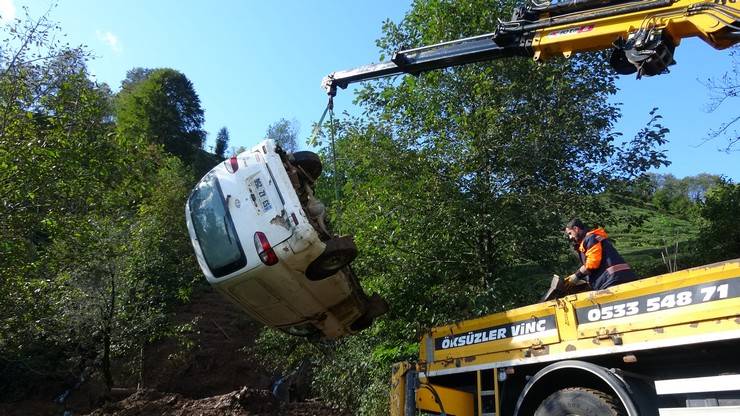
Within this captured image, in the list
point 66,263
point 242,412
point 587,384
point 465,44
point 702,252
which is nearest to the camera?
point 587,384

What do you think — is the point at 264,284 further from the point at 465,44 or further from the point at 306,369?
the point at 306,369

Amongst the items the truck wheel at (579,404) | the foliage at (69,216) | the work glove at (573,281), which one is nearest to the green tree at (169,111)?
the foliage at (69,216)

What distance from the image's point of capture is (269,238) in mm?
5957

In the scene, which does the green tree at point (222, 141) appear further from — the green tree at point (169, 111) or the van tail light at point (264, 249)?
the van tail light at point (264, 249)

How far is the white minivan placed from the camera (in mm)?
5965

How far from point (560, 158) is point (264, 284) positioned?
6146mm

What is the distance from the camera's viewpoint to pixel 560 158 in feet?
34.1

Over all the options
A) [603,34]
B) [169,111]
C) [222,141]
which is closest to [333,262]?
[603,34]

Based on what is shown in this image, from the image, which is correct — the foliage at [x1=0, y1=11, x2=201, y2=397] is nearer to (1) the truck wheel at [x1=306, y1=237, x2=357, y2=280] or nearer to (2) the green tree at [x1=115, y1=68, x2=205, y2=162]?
(1) the truck wheel at [x1=306, y1=237, x2=357, y2=280]

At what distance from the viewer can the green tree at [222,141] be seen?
68.7m

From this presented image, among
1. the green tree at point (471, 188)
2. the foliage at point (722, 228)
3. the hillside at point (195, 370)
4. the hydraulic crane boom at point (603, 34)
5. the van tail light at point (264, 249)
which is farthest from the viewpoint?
the hillside at point (195, 370)

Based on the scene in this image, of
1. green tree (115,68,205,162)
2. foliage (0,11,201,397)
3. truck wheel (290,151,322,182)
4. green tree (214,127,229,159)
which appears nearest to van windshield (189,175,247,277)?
truck wheel (290,151,322,182)

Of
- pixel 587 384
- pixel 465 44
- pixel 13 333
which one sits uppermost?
pixel 465 44

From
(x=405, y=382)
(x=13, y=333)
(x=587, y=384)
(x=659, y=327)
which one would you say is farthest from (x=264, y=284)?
(x=13, y=333)
